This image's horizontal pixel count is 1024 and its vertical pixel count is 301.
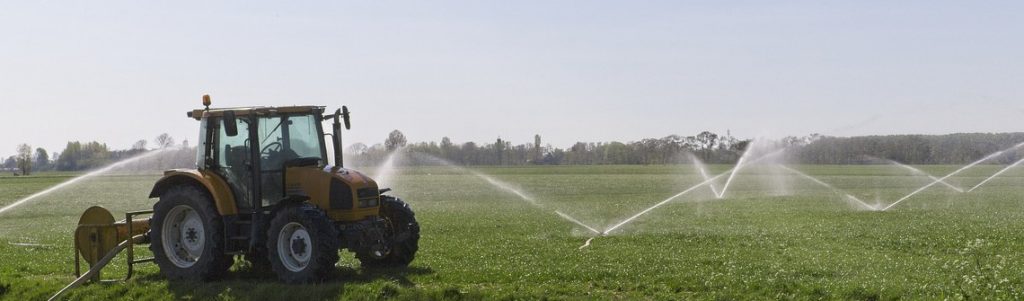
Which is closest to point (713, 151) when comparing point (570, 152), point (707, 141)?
point (707, 141)

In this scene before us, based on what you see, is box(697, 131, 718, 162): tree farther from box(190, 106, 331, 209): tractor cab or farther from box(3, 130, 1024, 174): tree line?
box(190, 106, 331, 209): tractor cab

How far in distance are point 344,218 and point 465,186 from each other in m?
59.5

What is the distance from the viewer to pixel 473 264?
18125mm

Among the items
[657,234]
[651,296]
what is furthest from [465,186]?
[651,296]

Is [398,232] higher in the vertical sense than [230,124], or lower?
lower

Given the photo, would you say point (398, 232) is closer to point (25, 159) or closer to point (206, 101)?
point (206, 101)

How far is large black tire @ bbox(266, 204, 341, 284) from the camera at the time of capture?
15.3 metres

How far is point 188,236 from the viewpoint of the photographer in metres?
17.5

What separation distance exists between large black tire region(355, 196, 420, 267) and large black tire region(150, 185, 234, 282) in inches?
96.2

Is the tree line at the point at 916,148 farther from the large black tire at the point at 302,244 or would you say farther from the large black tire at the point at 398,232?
the large black tire at the point at 302,244

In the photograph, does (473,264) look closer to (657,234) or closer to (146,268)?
(146,268)

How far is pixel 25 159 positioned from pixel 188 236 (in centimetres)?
11305

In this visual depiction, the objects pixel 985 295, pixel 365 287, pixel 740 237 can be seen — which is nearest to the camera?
pixel 985 295

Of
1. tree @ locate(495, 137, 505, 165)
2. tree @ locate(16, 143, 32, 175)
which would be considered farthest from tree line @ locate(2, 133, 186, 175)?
tree @ locate(495, 137, 505, 165)
